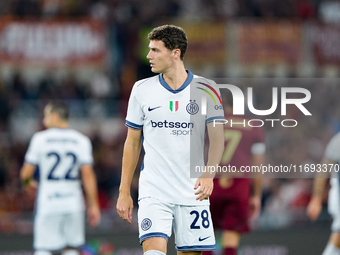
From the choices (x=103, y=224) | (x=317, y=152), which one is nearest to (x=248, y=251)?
(x=103, y=224)

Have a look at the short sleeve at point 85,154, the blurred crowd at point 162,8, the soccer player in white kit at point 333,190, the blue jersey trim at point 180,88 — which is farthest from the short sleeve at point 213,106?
the blurred crowd at point 162,8

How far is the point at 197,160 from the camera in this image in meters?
4.87

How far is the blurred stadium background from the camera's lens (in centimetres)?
1319

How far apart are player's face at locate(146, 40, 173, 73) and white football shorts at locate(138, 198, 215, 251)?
38.0 inches

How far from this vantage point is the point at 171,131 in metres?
4.79

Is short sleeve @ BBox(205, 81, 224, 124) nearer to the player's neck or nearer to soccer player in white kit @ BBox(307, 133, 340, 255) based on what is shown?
the player's neck

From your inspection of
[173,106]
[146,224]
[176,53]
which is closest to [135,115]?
[173,106]

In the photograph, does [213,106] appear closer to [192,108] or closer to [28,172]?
[192,108]

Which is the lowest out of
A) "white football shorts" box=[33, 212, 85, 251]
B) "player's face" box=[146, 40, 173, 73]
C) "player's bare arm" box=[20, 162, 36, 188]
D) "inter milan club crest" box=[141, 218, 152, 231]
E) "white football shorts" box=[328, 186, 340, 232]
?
"white football shorts" box=[33, 212, 85, 251]

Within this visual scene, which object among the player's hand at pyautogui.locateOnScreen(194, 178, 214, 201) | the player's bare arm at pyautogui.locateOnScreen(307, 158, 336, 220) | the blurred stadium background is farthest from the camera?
the blurred stadium background

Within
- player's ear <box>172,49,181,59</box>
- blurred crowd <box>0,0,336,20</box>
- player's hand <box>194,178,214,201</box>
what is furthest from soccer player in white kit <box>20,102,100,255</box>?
blurred crowd <box>0,0,336,20</box>

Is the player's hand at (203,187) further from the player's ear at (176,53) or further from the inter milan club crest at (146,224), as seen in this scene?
the player's ear at (176,53)

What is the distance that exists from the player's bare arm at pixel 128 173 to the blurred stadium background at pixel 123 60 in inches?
268

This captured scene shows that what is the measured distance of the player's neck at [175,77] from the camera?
487 cm
